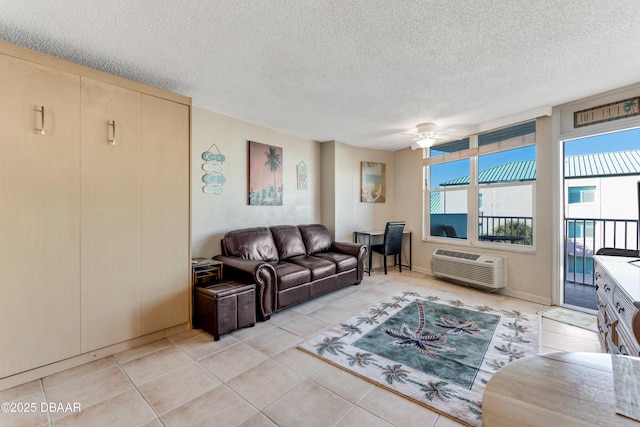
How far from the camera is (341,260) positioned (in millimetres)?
3883

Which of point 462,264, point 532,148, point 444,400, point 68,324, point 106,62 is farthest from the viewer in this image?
point 462,264

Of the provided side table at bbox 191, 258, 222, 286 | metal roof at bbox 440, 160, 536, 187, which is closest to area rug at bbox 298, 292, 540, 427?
side table at bbox 191, 258, 222, 286

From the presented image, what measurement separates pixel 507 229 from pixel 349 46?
361 centimetres

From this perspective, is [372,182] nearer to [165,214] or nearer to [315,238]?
[315,238]

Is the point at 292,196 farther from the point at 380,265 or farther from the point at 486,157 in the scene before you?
the point at 486,157

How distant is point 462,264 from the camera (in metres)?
4.13

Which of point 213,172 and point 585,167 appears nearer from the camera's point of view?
point 213,172

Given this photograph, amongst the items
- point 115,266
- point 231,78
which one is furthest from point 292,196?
point 115,266

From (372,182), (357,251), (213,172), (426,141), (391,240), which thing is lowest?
(357,251)

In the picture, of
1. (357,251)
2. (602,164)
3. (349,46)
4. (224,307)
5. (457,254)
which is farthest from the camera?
(457,254)

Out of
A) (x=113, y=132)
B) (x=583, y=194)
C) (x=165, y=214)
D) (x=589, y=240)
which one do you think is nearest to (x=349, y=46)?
(x=113, y=132)

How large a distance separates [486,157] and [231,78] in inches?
155

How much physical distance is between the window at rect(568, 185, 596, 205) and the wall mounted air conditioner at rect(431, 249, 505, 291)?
1396 mm

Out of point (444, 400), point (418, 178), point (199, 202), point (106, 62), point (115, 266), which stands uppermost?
point (106, 62)
